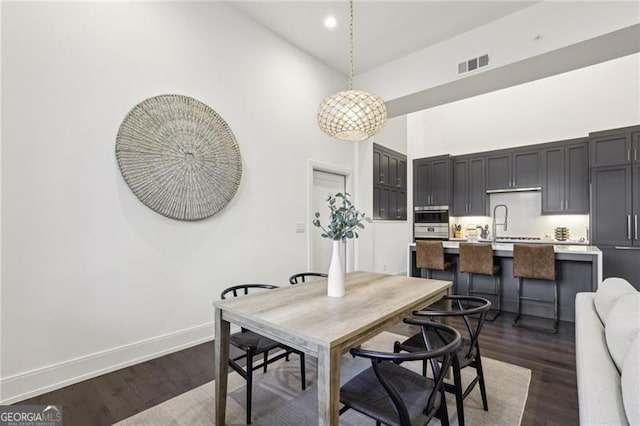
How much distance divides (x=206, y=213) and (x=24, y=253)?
4.31 ft

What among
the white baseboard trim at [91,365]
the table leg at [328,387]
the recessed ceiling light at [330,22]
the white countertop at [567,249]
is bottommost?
the white baseboard trim at [91,365]

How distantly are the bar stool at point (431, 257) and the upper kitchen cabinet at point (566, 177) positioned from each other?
7.87 feet

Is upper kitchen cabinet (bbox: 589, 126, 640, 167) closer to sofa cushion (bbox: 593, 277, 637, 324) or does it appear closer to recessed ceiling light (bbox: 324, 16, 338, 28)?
sofa cushion (bbox: 593, 277, 637, 324)

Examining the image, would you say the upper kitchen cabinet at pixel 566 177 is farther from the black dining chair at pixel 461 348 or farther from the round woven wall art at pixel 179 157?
the round woven wall art at pixel 179 157

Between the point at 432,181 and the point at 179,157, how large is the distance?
5.28m

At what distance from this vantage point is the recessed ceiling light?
11.1 ft

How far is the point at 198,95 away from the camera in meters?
2.95

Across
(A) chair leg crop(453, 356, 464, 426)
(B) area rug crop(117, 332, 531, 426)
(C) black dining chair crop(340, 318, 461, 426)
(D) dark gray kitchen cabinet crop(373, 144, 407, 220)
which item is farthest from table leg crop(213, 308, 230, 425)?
(D) dark gray kitchen cabinet crop(373, 144, 407, 220)

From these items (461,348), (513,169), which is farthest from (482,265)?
(513,169)

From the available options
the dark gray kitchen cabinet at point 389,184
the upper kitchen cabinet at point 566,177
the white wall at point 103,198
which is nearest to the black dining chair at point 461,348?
the white wall at point 103,198

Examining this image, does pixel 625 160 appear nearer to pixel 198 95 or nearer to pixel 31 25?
pixel 198 95

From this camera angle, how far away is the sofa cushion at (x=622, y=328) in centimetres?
112

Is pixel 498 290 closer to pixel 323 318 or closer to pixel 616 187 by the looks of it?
pixel 616 187

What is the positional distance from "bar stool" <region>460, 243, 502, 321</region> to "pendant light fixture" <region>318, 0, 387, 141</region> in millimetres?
2404
